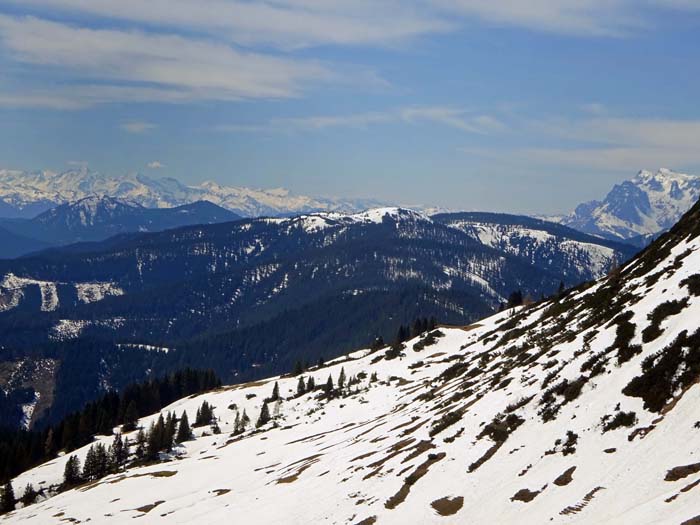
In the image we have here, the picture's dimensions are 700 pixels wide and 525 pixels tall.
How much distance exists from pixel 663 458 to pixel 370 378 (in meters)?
116

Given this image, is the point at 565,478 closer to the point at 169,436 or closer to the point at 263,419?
the point at 263,419

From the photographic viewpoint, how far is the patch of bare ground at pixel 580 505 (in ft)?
75.0

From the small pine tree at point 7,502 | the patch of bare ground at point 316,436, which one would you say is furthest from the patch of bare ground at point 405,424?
the small pine tree at point 7,502

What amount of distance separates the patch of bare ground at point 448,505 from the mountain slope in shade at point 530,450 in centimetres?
10

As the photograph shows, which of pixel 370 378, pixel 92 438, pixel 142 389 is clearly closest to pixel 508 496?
pixel 370 378

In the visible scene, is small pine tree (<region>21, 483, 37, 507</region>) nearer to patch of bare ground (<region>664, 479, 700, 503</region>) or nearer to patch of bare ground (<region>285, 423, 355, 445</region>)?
patch of bare ground (<region>285, 423, 355, 445</region>)

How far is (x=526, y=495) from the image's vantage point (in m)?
26.8

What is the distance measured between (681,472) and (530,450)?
35.6 ft

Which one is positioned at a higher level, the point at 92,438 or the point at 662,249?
the point at 662,249

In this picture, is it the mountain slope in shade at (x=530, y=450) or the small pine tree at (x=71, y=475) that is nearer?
the mountain slope in shade at (x=530, y=450)

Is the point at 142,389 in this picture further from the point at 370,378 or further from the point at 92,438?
the point at 370,378

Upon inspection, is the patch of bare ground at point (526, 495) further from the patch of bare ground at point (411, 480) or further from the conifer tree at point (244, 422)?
the conifer tree at point (244, 422)

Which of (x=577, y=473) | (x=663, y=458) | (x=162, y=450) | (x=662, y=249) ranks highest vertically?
(x=662, y=249)

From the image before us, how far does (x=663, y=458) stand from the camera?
2267 cm
